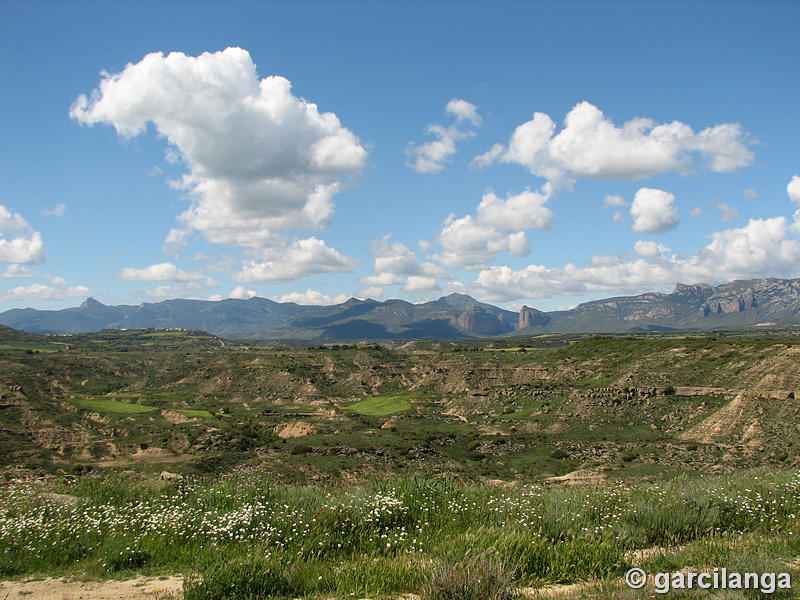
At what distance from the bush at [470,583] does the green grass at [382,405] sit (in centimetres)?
6445

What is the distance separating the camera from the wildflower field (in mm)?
6641

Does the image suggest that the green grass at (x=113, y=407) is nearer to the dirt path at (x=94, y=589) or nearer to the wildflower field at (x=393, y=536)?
the wildflower field at (x=393, y=536)

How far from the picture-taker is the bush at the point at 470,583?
5895mm

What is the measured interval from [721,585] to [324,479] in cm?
2991

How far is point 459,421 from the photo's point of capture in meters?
62.8

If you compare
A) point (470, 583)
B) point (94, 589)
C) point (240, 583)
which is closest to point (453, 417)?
point (94, 589)

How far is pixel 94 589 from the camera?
7.14m

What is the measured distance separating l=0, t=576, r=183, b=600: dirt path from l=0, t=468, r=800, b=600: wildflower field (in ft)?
0.89

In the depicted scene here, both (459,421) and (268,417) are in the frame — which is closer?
(459,421)

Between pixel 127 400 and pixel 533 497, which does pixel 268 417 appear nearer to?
pixel 127 400

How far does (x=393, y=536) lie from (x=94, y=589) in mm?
4722

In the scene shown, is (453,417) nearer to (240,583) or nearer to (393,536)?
(393,536)

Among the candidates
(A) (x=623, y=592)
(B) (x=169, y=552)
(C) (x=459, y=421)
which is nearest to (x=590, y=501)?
(A) (x=623, y=592)

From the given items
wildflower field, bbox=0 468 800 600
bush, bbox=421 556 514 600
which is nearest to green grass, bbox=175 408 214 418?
wildflower field, bbox=0 468 800 600
